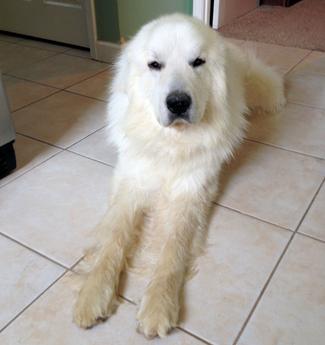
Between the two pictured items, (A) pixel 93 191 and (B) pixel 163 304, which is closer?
(B) pixel 163 304

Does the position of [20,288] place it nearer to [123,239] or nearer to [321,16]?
[123,239]

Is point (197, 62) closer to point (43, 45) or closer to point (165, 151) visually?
point (165, 151)

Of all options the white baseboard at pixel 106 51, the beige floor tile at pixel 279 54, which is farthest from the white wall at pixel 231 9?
the white baseboard at pixel 106 51

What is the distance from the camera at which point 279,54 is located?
265 centimetres

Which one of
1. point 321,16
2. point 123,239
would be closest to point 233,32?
point 321,16

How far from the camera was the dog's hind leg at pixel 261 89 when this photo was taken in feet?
6.28

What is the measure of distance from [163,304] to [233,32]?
2557 millimetres

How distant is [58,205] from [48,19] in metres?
2.03

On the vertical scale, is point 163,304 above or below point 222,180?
above

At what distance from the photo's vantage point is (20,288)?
1.05 m

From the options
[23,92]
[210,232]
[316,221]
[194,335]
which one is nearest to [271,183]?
[316,221]

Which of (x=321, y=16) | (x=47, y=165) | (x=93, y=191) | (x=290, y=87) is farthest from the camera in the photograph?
(x=321, y=16)

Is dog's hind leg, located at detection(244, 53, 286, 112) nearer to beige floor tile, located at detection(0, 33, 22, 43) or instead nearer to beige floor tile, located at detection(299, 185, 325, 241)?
beige floor tile, located at detection(299, 185, 325, 241)

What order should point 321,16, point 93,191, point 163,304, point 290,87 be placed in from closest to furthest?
1. point 163,304
2. point 93,191
3. point 290,87
4. point 321,16
